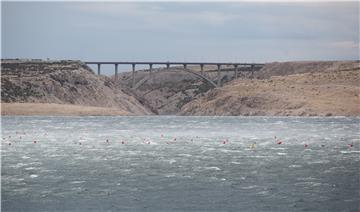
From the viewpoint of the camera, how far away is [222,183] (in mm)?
38625

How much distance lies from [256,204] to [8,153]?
2868 centimetres

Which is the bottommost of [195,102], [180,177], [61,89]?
[195,102]

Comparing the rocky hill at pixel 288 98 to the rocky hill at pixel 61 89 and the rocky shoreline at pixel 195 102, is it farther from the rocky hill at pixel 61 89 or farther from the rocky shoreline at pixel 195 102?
the rocky hill at pixel 61 89

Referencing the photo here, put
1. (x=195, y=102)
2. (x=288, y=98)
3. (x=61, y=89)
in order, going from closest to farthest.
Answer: (x=288, y=98)
(x=61, y=89)
(x=195, y=102)

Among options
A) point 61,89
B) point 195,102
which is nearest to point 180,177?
point 61,89

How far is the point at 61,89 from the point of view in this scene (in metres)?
185

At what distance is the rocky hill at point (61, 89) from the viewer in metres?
177

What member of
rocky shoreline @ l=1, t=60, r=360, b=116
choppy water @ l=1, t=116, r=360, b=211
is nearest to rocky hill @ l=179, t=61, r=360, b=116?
rocky shoreline @ l=1, t=60, r=360, b=116

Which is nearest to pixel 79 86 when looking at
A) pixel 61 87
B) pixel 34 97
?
pixel 61 87

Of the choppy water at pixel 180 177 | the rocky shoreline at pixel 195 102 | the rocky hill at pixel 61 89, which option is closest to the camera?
the choppy water at pixel 180 177

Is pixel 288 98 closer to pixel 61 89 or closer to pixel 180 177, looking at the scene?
pixel 61 89

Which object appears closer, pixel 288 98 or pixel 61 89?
pixel 288 98

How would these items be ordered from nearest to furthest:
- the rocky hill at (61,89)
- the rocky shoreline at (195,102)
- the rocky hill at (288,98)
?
the rocky hill at (288,98)
the rocky shoreline at (195,102)
the rocky hill at (61,89)

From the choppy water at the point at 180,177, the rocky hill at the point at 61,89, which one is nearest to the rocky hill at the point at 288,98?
the rocky hill at the point at 61,89
